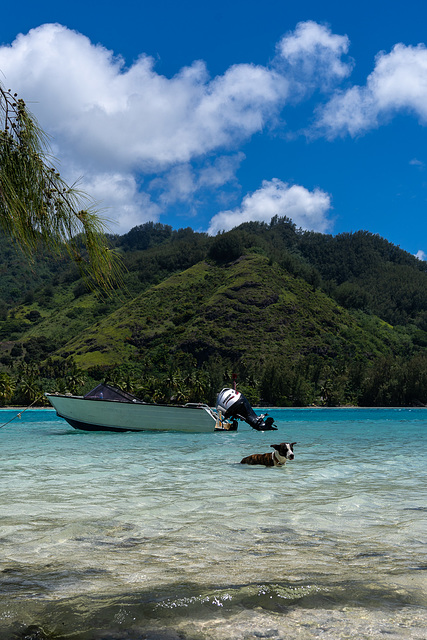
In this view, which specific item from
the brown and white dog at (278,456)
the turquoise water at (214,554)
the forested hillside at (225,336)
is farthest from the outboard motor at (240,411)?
the forested hillside at (225,336)

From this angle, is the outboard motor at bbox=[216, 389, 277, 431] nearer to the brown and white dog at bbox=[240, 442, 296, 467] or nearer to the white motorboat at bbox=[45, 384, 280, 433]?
the brown and white dog at bbox=[240, 442, 296, 467]

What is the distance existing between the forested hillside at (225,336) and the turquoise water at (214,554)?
81138 mm

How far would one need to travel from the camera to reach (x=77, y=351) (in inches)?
5039

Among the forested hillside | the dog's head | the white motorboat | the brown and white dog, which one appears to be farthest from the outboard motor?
the forested hillside

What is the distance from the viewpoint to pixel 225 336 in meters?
140

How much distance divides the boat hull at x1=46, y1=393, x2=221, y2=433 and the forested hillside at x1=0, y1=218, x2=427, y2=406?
2425 inches

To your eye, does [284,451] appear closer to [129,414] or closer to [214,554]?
[214,554]

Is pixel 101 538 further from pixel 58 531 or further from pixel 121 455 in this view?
pixel 121 455

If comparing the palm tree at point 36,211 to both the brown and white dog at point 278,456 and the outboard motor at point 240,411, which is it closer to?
the outboard motor at point 240,411

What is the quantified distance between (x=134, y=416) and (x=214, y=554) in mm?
23234

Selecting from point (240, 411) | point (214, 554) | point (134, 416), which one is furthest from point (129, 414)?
point (214, 554)

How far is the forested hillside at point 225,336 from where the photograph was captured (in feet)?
352

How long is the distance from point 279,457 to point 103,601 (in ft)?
32.9

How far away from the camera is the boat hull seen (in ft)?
89.7
